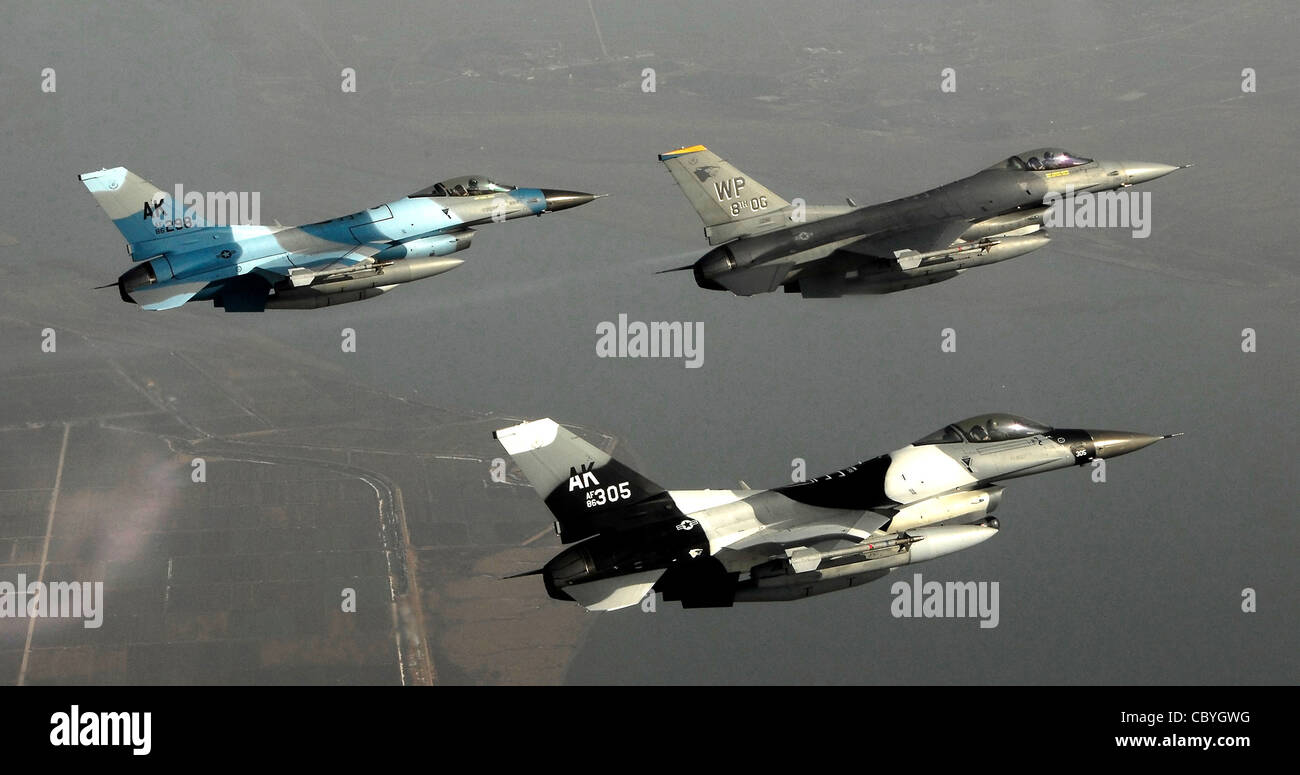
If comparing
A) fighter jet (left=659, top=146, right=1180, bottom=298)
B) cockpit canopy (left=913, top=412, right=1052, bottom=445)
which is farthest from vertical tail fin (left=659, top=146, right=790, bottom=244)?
cockpit canopy (left=913, top=412, right=1052, bottom=445)

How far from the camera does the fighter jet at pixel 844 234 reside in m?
43.3

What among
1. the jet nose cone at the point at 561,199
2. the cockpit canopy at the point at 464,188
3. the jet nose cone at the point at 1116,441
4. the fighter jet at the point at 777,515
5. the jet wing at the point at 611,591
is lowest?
the jet wing at the point at 611,591

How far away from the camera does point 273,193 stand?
84500 millimetres

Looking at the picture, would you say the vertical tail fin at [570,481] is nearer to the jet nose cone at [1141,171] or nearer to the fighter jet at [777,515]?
the fighter jet at [777,515]

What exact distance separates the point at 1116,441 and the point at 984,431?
2977 mm

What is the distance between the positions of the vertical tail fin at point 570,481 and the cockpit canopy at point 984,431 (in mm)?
6939

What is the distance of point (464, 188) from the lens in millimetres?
46812

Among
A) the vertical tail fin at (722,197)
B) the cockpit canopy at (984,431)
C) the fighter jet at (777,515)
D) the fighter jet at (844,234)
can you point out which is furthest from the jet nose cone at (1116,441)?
the vertical tail fin at (722,197)

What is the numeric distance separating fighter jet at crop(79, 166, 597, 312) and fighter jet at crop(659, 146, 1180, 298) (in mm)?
6407

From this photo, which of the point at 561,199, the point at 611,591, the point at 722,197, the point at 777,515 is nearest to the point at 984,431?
the point at 777,515

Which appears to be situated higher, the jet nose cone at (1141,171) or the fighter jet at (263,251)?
the jet nose cone at (1141,171)

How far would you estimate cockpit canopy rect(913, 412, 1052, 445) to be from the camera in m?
40.0

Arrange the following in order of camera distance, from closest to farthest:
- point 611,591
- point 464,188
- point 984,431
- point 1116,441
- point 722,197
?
point 611,591 < point 984,431 < point 1116,441 < point 722,197 < point 464,188

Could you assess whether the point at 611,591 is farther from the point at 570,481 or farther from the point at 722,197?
the point at 722,197
